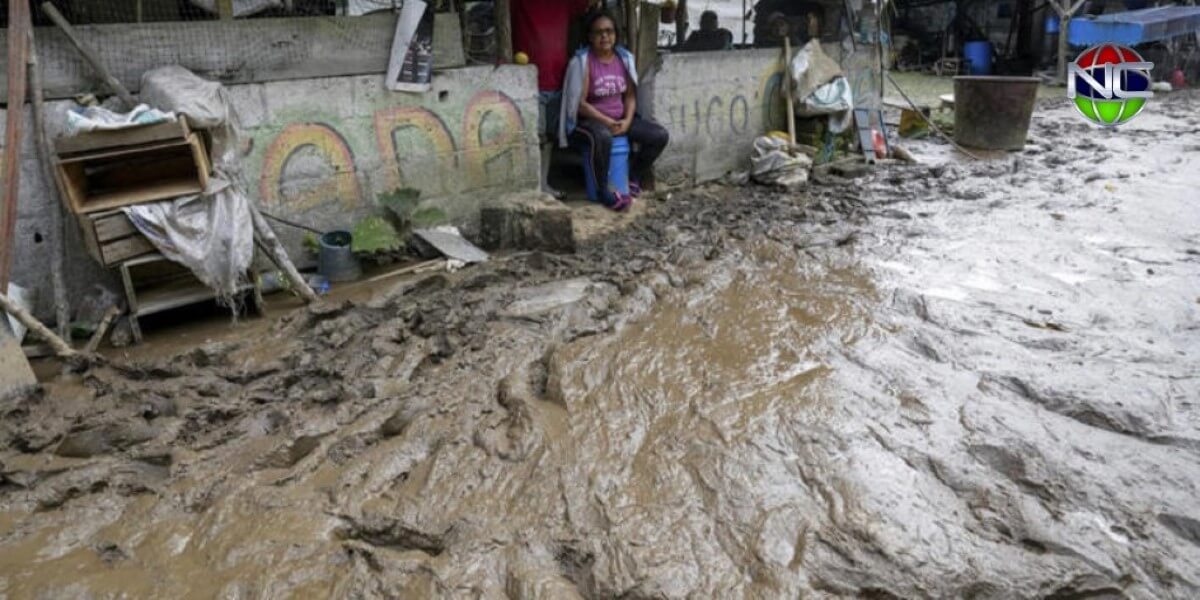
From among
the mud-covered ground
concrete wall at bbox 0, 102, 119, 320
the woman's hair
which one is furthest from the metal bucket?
concrete wall at bbox 0, 102, 119, 320

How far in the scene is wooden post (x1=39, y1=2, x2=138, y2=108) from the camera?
4109 millimetres

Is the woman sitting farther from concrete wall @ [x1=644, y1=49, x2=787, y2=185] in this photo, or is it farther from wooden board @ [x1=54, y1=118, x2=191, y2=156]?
wooden board @ [x1=54, y1=118, x2=191, y2=156]

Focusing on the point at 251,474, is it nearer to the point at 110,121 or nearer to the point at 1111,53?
the point at 110,121

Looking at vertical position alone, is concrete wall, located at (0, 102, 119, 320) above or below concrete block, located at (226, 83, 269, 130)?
below

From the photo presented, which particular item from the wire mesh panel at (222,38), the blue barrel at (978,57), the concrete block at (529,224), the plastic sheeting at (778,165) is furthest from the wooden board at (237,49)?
the blue barrel at (978,57)

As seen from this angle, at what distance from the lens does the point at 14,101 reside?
12.8ft

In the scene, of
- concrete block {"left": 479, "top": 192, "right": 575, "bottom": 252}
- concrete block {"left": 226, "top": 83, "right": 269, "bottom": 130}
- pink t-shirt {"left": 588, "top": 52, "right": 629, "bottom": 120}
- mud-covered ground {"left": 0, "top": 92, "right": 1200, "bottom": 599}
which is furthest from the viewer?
pink t-shirt {"left": 588, "top": 52, "right": 629, "bottom": 120}

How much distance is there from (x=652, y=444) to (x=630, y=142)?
4605 mm

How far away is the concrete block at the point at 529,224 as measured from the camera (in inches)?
223

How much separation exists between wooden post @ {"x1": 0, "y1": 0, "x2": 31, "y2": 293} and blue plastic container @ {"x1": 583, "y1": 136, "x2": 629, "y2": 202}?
4.09 metres

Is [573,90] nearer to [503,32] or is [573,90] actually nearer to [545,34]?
[545,34]

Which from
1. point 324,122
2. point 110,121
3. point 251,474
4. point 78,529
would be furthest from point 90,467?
point 324,122

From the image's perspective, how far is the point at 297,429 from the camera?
3244mm

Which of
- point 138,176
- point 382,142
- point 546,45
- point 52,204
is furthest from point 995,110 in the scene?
point 52,204
